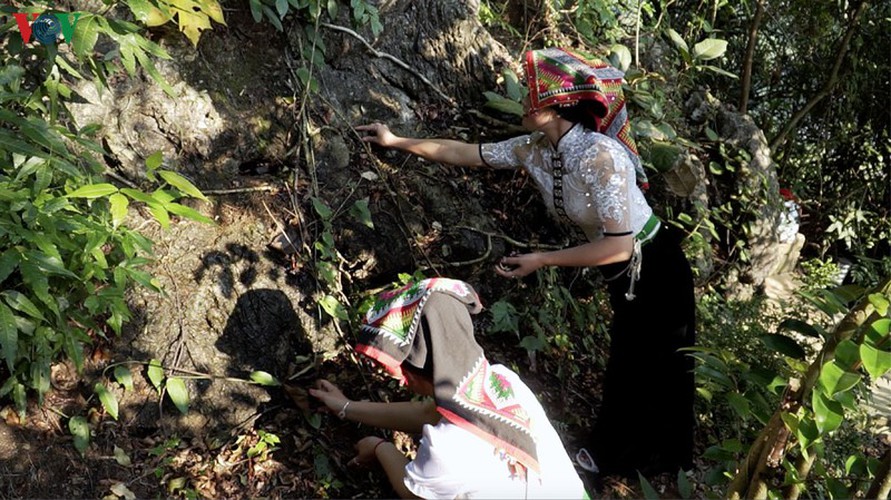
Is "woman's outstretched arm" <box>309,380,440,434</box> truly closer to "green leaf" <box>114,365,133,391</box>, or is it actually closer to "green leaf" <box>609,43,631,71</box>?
"green leaf" <box>114,365,133,391</box>

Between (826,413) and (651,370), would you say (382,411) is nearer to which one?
(651,370)

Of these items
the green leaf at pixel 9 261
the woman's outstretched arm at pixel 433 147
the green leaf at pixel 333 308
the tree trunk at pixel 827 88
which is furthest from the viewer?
the tree trunk at pixel 827 88

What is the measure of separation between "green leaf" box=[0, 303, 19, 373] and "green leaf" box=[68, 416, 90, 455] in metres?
0.56

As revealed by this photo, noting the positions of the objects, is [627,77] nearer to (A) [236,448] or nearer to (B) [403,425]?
(B) [403,425]

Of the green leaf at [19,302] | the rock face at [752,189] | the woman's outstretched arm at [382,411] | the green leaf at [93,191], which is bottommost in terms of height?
the rock face at [752,189]

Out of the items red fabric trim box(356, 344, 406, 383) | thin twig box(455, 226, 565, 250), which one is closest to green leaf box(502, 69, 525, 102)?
thin twig box(455, 226, 565, 250)

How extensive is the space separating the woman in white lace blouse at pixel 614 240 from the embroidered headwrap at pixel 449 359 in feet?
2.58

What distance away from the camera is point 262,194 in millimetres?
3566

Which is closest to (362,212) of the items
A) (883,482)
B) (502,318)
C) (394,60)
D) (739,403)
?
(502,318)

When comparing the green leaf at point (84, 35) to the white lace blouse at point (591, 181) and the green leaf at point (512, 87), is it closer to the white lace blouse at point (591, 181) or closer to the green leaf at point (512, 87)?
the white lace blouse at point (591, 181)

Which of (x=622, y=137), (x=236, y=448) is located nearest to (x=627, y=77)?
(x=622, y=137)

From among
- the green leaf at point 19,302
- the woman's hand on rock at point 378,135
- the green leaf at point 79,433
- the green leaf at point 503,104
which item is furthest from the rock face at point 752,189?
the green leaf at point 19,302

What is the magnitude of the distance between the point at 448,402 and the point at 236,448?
3.68 ft

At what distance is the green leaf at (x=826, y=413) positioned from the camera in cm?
200
